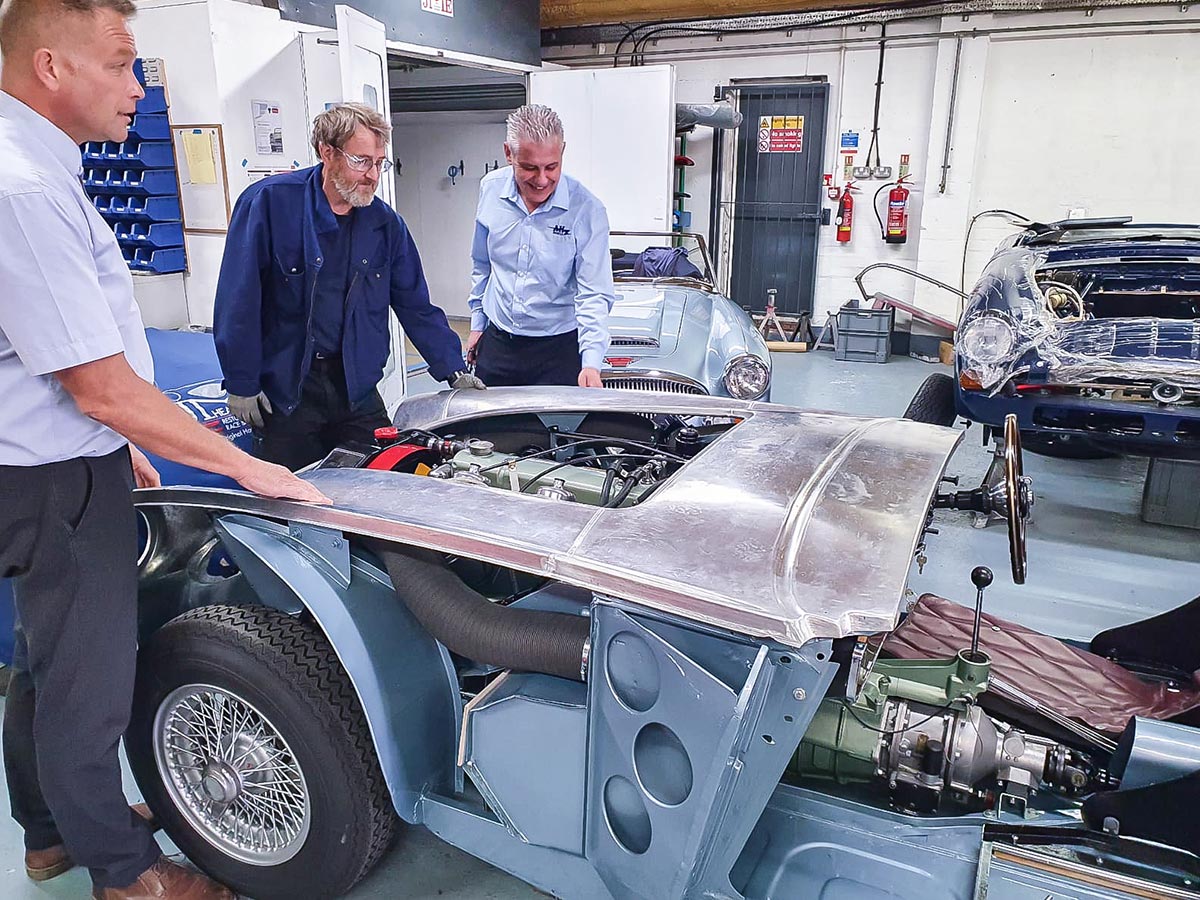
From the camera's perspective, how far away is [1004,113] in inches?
328

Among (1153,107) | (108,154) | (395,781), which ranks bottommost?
(395,781)

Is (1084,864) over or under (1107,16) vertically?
under

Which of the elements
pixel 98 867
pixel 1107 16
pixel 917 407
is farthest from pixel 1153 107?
pixel 98 867

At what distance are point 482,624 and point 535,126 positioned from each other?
215cm

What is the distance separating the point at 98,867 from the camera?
1.78 metres

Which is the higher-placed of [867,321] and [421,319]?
[421,319]

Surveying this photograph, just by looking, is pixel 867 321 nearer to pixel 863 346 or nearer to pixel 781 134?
pixel 863 346

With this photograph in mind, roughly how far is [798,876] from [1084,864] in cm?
A: 49

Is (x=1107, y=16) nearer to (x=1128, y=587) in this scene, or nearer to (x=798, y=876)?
(x=1128, y=587)

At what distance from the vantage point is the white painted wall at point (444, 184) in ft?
34.4

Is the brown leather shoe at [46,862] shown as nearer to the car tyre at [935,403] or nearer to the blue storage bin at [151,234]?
the car tyre at [935,403]

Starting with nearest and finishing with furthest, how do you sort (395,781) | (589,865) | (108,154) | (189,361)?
(589,865)
(395,781)
(189,361)
(108,154)

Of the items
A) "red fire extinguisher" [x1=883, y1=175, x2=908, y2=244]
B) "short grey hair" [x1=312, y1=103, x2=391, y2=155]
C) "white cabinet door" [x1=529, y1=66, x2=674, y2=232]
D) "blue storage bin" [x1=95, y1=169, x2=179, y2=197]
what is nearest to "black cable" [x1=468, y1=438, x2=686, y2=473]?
"short grey hair" [x1=312, y1=103, x2=391, y2=155]

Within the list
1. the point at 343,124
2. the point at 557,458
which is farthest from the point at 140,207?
the point at 557,458
